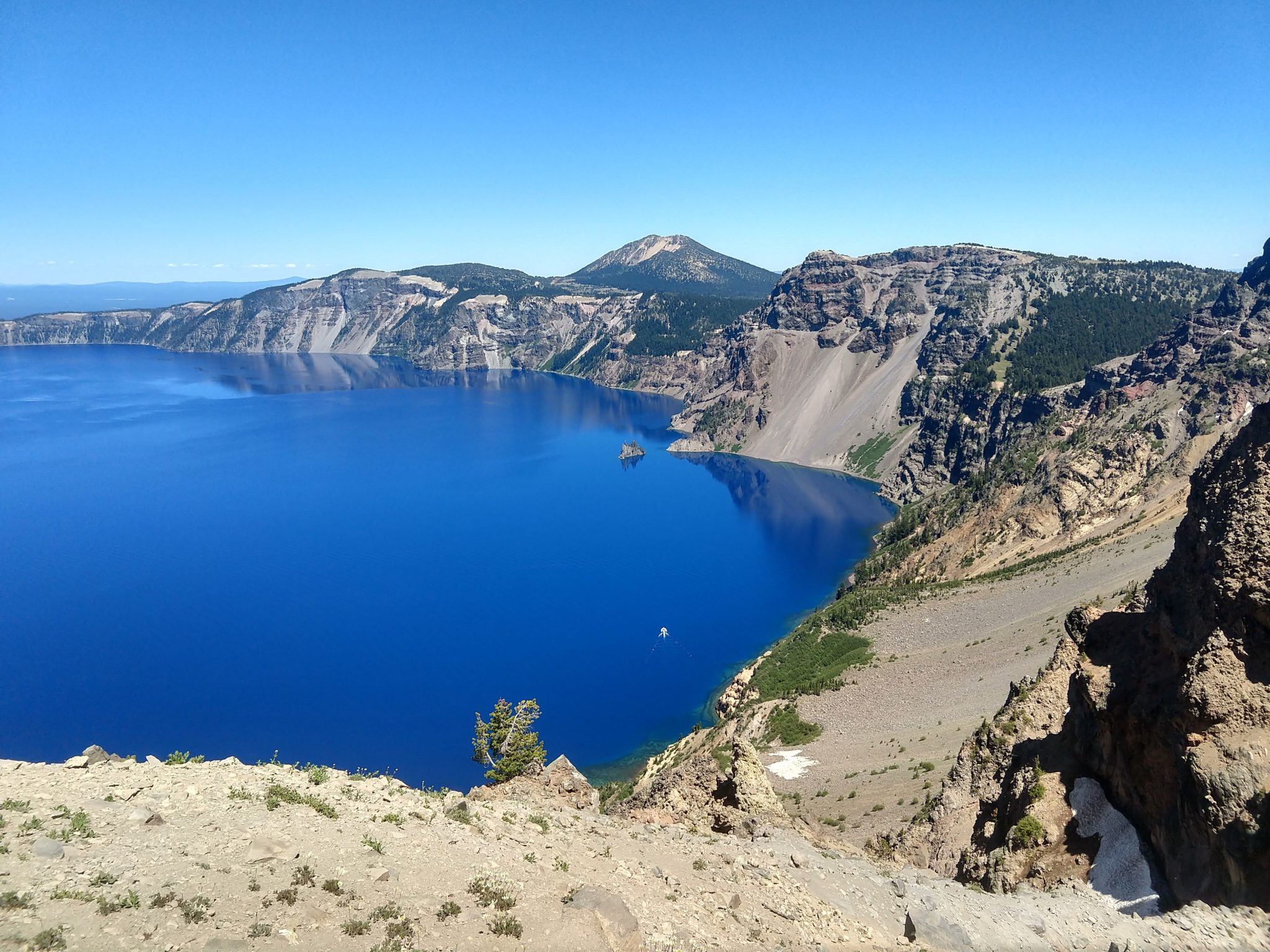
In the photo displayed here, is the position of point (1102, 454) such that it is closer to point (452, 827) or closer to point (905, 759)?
point (905, 759)

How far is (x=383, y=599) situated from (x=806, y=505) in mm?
91054

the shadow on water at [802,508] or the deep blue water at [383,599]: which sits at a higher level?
the shadow on water at [802,508]

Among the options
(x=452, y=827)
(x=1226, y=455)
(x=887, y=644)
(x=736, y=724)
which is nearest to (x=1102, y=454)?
(x=887, y=644)

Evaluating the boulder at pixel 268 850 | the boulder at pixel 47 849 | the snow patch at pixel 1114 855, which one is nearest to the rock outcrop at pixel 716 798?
the snow patch at pixel 1114 855

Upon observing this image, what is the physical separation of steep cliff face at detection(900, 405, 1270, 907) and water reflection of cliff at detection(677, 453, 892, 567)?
91.8 meters

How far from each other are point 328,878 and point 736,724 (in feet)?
152

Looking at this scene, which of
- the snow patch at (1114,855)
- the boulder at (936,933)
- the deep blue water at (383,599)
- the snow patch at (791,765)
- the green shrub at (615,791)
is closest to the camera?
the boulder at (936,933)

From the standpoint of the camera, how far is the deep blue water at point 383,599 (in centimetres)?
7062

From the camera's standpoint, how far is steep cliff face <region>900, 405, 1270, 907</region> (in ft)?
54.3

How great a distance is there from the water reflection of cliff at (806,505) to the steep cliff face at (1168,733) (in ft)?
301

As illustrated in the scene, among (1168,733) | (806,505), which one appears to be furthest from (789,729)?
(806,505)

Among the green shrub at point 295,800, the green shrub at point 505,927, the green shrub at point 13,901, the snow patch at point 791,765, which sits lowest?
the snow patch at point 791,765

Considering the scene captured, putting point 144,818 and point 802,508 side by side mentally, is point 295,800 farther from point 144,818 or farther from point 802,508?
point 802,508

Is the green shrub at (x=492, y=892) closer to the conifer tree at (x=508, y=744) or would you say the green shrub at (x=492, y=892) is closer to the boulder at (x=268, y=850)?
the boulder at (x=268, y=850)
